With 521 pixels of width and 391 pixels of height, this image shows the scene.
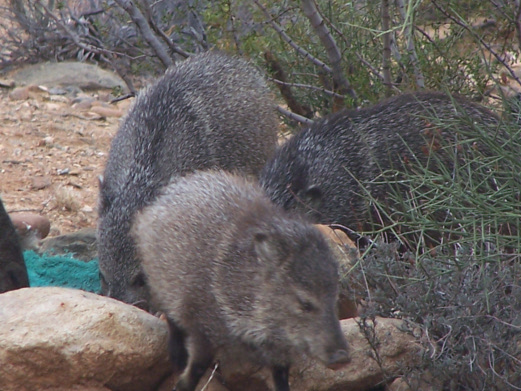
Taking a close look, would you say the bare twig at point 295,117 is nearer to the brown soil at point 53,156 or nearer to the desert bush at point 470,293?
the brown soil at point 53,156

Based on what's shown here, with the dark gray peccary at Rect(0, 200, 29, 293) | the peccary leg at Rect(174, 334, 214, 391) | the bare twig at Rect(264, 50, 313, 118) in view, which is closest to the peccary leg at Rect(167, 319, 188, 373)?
the peccary leg at Rect(174, 334, 214, 391)

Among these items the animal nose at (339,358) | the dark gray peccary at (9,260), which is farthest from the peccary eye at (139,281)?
the animal nose at (339,358)

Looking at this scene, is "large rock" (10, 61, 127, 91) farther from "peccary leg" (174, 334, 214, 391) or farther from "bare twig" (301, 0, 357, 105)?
"peccary leg" (174, 334, 214, 391)

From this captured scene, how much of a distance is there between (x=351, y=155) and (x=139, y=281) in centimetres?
141

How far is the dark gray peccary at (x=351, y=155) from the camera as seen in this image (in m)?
4.47

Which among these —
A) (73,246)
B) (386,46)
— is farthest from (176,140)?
(386,46)

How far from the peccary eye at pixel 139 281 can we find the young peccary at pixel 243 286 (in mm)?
649

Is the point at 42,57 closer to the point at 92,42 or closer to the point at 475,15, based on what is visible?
the point at 92,42

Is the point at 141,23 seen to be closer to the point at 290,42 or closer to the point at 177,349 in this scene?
the point at 290,42

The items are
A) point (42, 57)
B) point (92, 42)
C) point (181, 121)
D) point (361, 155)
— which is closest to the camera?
point (361, 155)

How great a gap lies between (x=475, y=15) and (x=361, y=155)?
1.61 metres

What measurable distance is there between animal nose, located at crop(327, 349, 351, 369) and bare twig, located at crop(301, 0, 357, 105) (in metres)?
2.46

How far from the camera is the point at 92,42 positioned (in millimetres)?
8555

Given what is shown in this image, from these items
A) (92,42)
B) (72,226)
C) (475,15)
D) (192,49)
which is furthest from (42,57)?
(475,15)
